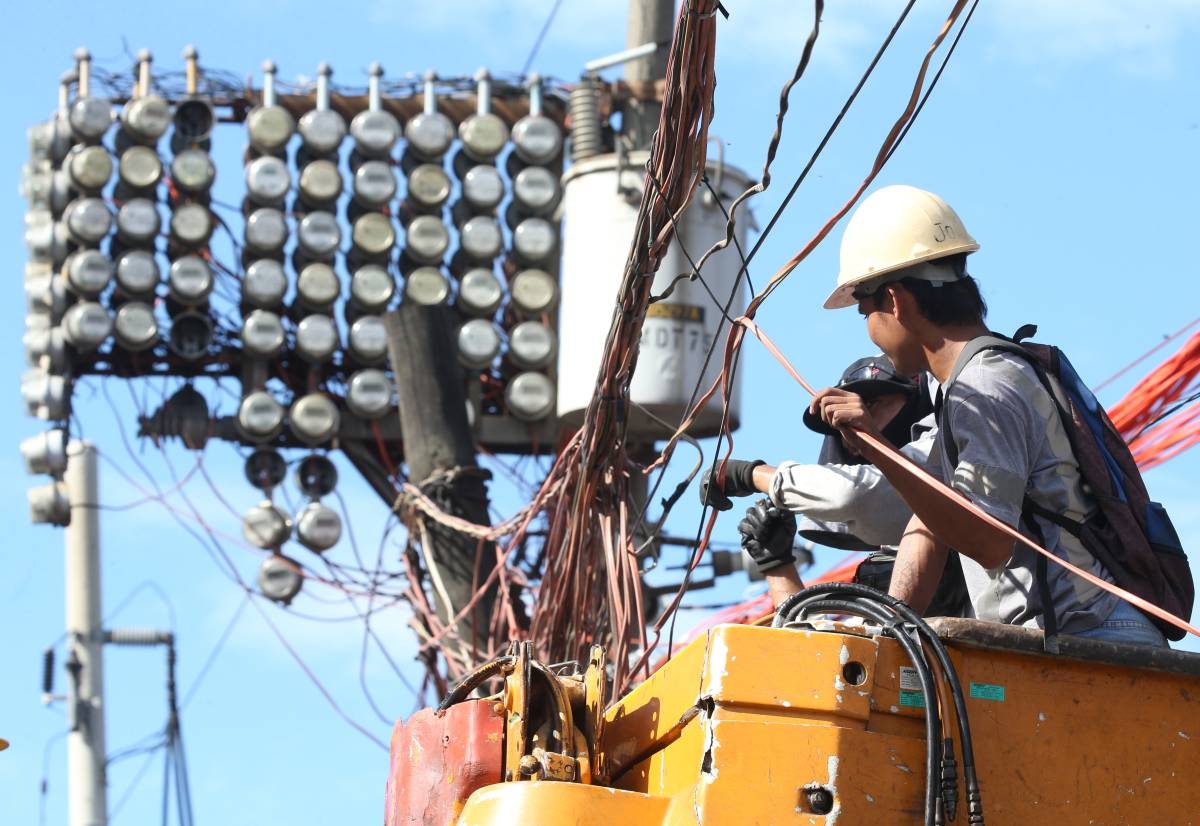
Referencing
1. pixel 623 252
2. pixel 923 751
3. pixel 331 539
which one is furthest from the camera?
pixel 331 539

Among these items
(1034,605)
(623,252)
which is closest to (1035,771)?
(1034,605)

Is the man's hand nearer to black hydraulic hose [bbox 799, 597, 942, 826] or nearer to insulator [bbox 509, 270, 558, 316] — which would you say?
black hydraulic hose [bbox 799, 597, 942, 826]

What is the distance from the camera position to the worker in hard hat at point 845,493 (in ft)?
17.4

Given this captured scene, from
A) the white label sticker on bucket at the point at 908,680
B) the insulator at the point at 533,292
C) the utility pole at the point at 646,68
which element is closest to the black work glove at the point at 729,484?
the white label sticker on bucket at the point at 908,680

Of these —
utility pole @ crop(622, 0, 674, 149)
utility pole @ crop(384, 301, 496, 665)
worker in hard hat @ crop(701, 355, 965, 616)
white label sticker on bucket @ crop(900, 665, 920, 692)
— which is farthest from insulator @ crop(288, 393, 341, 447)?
white label sticker on bucket @ crop(900, 665, 920, 692)

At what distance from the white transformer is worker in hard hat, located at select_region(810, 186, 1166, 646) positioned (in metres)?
9.03

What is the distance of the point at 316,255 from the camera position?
16.9m

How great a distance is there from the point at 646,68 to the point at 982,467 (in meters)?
10.8

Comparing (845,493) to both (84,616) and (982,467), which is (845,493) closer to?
(982,467)

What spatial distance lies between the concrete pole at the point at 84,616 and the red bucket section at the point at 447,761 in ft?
40.4

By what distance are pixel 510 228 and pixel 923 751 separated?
13569 millimetres

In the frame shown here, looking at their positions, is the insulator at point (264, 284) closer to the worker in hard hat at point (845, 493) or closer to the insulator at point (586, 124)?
the insulator at point (586, 124)

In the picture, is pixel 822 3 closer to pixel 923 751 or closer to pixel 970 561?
pixel 970 561

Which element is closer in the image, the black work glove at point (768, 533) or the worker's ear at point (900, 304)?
the worker's ear at point (900, 304)
